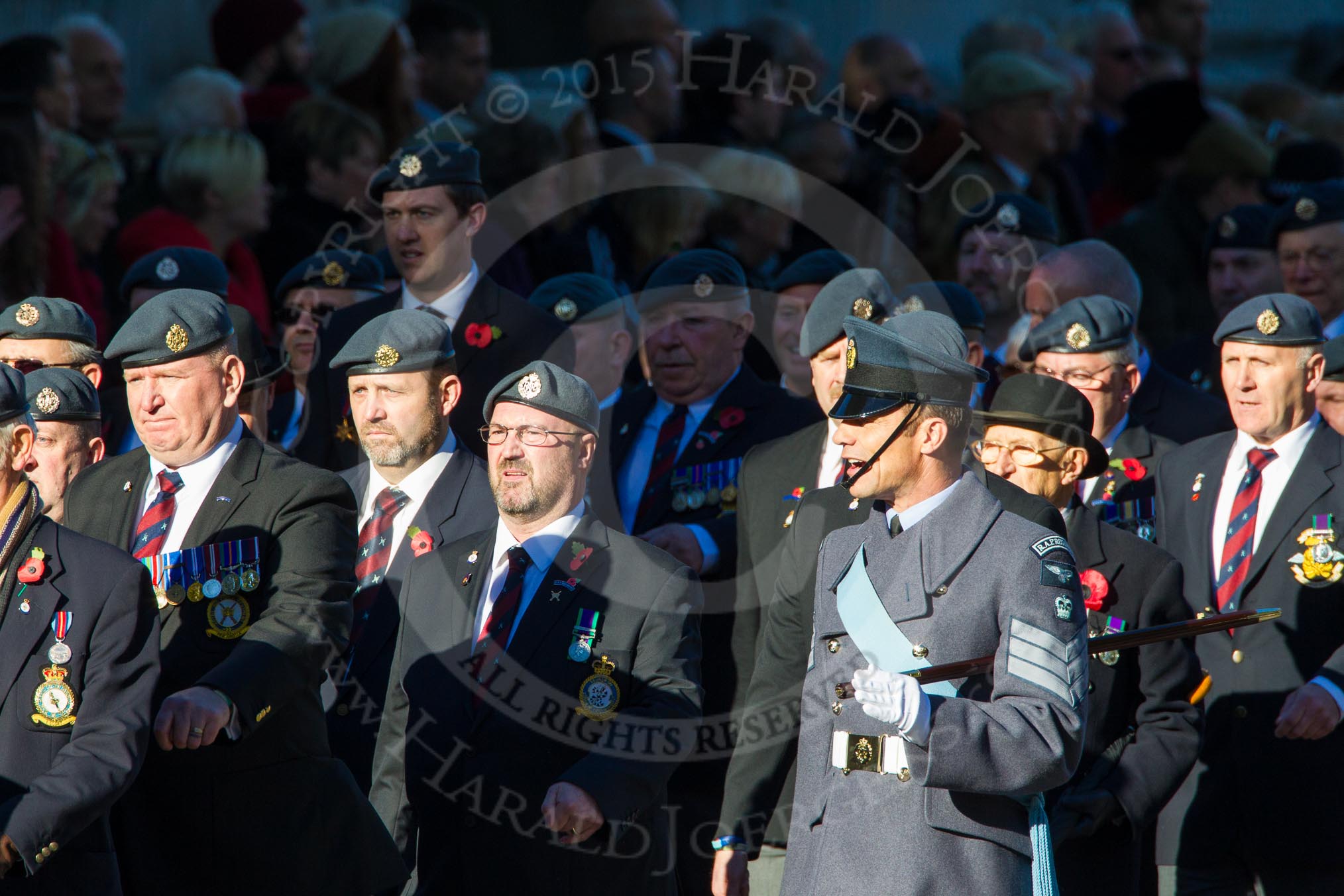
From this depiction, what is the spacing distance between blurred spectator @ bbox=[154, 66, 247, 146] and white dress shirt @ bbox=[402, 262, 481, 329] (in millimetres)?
2474

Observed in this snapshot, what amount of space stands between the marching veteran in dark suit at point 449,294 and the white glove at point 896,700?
3519 mm

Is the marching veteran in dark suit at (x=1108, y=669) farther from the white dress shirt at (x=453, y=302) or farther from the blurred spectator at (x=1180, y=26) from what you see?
the blurred spectator at (x=1180, y=26)

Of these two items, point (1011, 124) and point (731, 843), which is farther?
point (1011, 124)

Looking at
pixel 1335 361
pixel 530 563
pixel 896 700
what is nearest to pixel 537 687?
pixel 530 563

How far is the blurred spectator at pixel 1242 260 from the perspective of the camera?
8.65 meters

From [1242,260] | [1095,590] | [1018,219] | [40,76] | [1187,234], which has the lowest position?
[1095,590]

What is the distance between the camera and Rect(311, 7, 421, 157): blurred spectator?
9.89 meters

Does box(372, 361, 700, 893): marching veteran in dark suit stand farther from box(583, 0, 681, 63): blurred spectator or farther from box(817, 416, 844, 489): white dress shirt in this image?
box(583, 0, 681, 63): blurred spectator

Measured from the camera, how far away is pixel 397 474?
20.9ft

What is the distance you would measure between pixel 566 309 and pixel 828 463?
1839 mm

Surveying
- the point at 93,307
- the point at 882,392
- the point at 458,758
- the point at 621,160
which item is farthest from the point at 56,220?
the point at 882,392

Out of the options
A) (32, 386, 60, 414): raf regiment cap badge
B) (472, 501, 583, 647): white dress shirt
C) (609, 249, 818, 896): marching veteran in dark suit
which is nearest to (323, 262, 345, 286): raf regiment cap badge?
(609, 249, 818, 896): marching veteran in dark suit

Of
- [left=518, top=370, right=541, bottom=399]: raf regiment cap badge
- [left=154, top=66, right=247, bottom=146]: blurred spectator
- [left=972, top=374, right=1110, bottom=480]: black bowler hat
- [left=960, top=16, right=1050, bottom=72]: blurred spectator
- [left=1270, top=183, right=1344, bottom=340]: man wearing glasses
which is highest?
[left=960, top=16, right=1050, bottom=72]: blurred spectator

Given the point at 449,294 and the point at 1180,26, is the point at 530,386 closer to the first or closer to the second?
the point at 449,294
